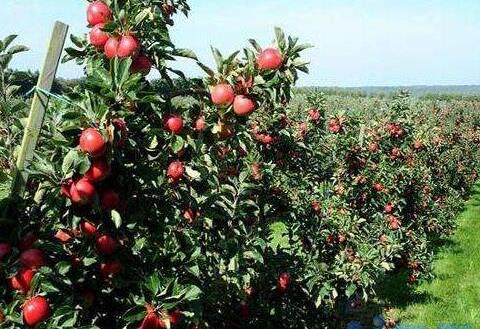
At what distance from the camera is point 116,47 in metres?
2.18

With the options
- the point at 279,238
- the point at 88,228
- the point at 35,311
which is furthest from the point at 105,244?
the point at 279,238

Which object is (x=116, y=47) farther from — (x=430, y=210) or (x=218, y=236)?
(x=430, y=210)

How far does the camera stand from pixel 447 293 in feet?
27.1

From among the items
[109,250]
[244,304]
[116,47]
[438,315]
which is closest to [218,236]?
[244,304]

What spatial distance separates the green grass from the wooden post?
19.7 feet

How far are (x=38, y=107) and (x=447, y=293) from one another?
766 centimetres

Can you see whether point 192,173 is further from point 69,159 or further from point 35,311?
point 35,311

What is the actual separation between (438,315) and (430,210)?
145 inches

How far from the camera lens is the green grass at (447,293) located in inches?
279

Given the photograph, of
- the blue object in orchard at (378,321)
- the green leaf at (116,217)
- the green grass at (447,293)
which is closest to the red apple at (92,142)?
the green leaf at (116,217)

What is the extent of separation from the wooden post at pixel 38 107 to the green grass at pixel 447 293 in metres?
6.02

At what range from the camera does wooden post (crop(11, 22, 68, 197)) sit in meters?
2.19

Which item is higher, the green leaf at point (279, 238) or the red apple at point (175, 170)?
the red apple at point (175, 170)

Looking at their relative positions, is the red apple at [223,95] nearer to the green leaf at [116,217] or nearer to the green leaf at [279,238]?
the green leaf at [116,217]
